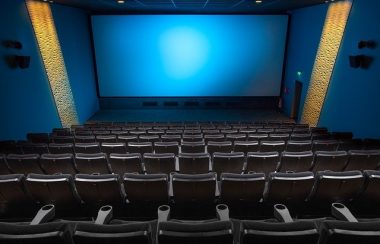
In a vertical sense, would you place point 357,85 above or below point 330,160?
above

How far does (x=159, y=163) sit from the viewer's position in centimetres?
409

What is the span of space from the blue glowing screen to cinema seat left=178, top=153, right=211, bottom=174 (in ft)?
31.7

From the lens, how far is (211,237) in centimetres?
161

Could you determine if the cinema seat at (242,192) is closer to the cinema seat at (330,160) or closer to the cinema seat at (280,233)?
the cinema seat at (280,233)

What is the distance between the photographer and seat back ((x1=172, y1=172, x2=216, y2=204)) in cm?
296

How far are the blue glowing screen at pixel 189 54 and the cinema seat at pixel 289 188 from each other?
10702mm

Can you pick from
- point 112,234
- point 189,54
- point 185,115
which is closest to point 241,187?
point 112,234

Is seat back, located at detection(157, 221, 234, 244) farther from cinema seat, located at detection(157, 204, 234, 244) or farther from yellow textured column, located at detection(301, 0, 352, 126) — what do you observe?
yellow textured column, located at detection(301, 0, 352, 126)

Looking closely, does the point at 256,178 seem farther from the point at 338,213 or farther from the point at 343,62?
the point at 343,62

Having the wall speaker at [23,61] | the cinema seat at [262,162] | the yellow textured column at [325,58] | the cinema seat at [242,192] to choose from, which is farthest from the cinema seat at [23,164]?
the yellow textured column at [325,58]

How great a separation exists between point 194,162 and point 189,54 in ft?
31.9

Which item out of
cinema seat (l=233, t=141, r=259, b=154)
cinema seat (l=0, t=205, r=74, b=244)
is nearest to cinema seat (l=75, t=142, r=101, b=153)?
cinema seat (l=233, t=141, r=259, b=154)

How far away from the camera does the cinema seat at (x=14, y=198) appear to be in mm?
2982

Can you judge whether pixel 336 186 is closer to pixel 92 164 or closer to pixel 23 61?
pixel 92 164
